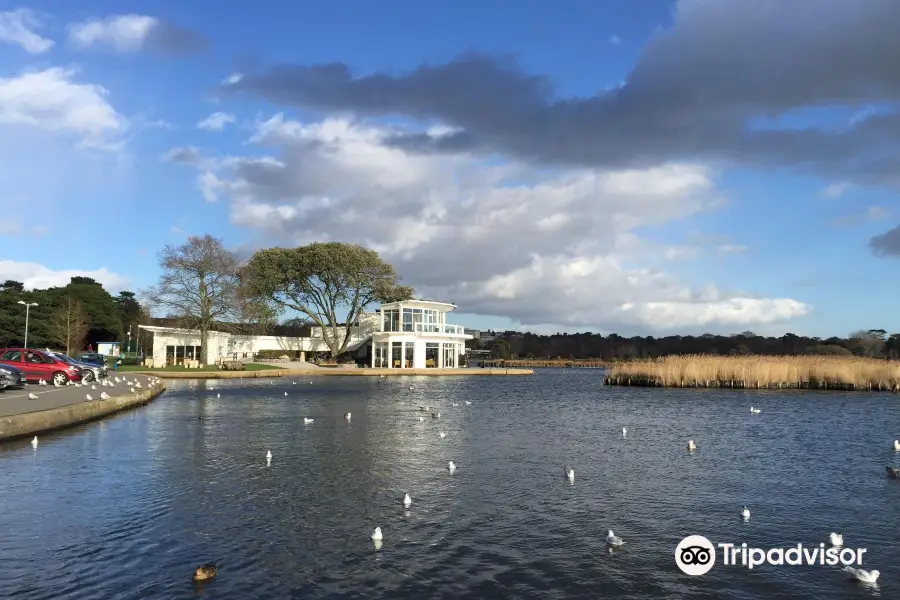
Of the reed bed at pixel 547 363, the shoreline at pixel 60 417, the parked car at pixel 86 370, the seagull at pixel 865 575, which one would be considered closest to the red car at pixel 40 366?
the parked car at pixel 86 370

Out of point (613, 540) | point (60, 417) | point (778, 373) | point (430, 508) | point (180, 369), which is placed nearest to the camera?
point (613, 540)

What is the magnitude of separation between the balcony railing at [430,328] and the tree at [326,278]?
5.83 meters

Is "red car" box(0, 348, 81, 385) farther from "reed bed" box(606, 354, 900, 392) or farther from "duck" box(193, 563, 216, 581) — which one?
"reed bed" box(606, 354, 900, 392)

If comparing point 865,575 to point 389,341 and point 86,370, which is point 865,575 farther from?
point 389,341

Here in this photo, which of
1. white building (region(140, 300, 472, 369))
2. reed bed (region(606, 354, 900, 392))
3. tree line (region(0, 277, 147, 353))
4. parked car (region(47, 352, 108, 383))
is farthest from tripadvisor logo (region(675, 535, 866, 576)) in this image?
tree line (region(0, 277, 147, 353))

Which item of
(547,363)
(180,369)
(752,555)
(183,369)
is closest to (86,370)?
(180,369)

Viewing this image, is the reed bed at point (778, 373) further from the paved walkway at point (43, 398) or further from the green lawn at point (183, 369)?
the green lawn at point (183, 369)

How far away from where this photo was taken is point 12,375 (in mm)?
31156

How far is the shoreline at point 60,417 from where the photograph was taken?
18.8 metres

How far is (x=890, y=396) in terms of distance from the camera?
40.6 meters

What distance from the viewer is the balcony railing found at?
7675 cm

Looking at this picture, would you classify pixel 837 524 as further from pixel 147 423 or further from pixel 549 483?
pixel 147 423

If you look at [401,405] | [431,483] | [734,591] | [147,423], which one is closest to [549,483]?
[431,483]

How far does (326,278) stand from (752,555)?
7161cm
